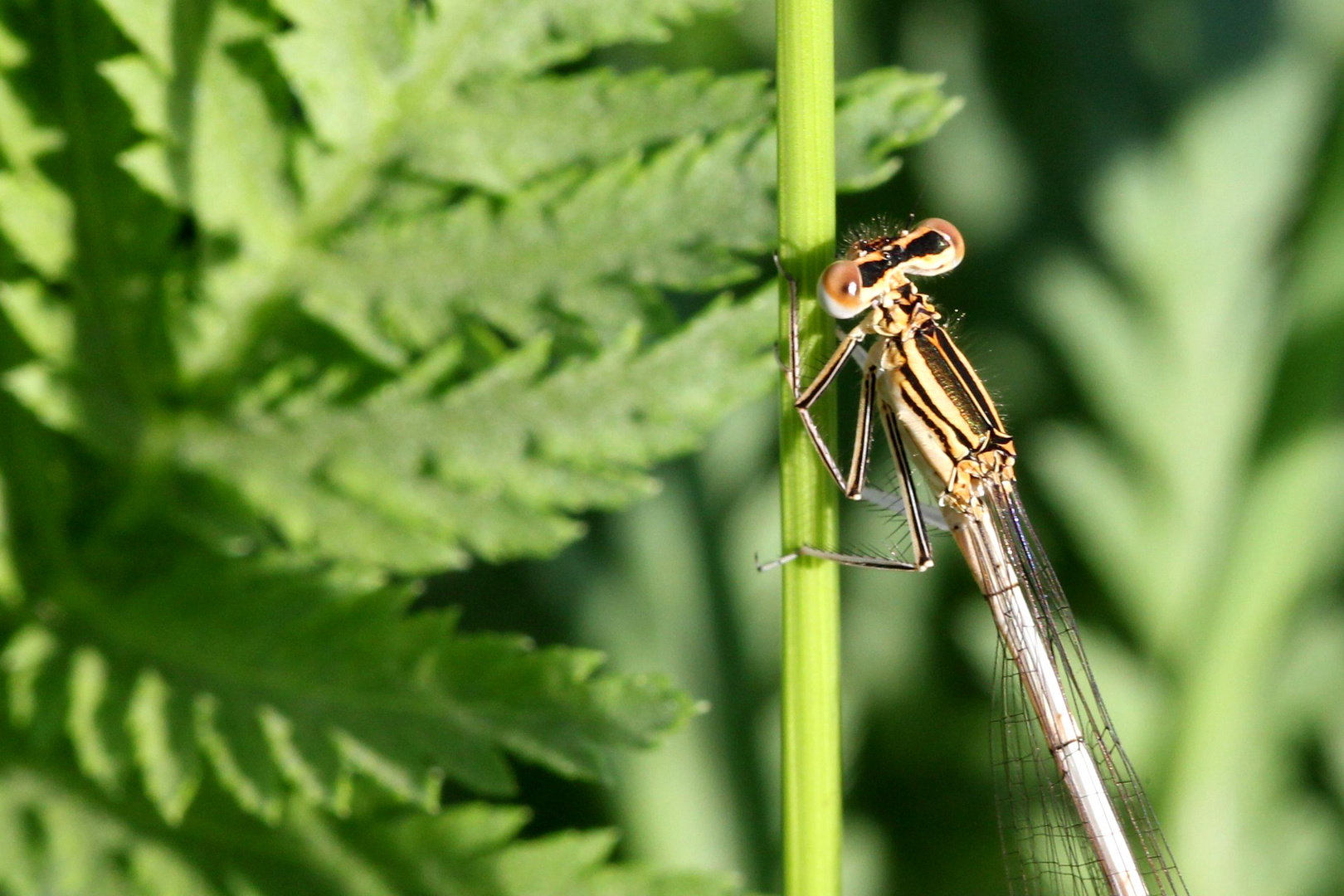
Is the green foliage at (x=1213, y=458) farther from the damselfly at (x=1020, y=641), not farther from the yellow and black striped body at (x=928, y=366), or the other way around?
the yellow and black striped body at (x=928, y=366)

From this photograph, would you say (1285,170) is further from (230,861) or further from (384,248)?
(230,861)

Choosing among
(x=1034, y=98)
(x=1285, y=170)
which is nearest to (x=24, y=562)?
(x=1034, y=98)

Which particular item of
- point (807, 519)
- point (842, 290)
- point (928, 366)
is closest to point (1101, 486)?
point (928, 366)

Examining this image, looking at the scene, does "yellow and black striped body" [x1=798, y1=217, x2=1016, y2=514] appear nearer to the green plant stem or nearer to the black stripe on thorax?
the black stripe on thorax

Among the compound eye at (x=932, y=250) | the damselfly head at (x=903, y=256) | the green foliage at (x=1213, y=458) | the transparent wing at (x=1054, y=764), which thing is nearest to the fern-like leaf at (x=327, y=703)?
the damselfly head at (x=903, y=256)

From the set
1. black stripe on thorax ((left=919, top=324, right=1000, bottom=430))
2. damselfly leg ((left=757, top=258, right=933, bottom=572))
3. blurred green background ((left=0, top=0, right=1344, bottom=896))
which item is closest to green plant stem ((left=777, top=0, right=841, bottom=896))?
damselfly leg ((left=757, top=258, right=933, bottom=572))
